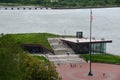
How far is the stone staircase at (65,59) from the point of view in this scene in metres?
51.9

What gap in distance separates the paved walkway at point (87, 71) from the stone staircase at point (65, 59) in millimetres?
1840

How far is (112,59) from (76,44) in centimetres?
737

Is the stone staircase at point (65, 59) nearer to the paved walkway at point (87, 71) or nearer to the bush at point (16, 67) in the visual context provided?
the paved walkway at point (87, 71)

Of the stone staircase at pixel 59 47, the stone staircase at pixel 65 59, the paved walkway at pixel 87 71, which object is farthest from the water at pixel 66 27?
the paved walkway at pixel 87 71

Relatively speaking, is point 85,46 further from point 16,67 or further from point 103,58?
point 16,67

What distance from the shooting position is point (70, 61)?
52.0 m

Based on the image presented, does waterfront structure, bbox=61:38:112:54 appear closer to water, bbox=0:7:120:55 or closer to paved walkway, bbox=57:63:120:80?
paved walkway, bbox=57:63:120:80

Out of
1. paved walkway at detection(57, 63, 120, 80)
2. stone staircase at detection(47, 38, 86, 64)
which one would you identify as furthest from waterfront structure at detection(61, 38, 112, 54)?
paved walkway at detection(57, 63, 120, 80)

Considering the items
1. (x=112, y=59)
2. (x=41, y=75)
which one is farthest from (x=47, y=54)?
(x=41, y=75)

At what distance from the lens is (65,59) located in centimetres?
5322

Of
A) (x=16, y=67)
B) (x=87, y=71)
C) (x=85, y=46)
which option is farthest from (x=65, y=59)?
(x=16, y=67)

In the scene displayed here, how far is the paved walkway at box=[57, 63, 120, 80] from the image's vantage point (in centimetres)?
4315

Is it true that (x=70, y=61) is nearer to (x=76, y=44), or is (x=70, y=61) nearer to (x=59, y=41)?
(x=76, y=44)

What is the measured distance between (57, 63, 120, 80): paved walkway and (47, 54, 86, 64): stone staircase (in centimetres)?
184
